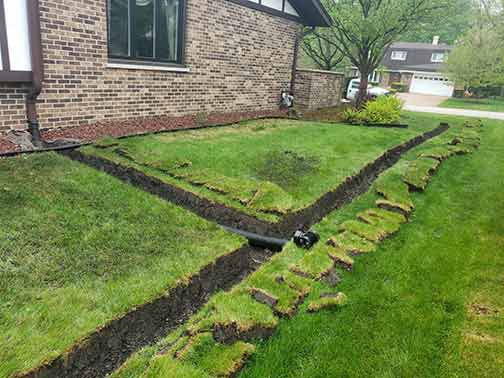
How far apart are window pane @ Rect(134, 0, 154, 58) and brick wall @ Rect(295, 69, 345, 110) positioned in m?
6.03

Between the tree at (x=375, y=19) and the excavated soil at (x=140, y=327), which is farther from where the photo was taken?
the tree at (x=375, y=19)

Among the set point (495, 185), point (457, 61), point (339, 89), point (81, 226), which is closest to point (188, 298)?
point (81, 226)

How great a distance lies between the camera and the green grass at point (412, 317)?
7.00 feet

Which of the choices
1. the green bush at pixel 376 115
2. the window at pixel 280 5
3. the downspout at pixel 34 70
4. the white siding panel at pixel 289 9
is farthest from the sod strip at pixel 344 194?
the white siding panel at pixel 289 9

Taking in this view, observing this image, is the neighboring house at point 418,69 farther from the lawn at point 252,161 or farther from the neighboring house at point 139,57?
the lawn at point 252,161

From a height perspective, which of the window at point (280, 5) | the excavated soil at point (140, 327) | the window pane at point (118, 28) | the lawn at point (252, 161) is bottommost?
the excavated soil at point (140, 327)

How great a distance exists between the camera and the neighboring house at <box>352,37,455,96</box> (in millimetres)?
39969

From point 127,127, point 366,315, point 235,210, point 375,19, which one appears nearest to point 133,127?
point 127,127

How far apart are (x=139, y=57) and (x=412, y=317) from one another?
260 inches

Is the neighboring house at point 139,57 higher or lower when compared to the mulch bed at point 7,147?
higher

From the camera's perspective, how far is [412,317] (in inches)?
100

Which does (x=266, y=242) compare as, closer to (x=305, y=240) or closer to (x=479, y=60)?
(x=305, y=240)

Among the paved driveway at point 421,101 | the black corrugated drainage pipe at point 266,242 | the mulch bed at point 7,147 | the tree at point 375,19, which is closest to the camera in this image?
the black corrugated drainage pipe at point 266,242

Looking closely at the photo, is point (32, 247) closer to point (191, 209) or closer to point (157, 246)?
point (157, 246)
